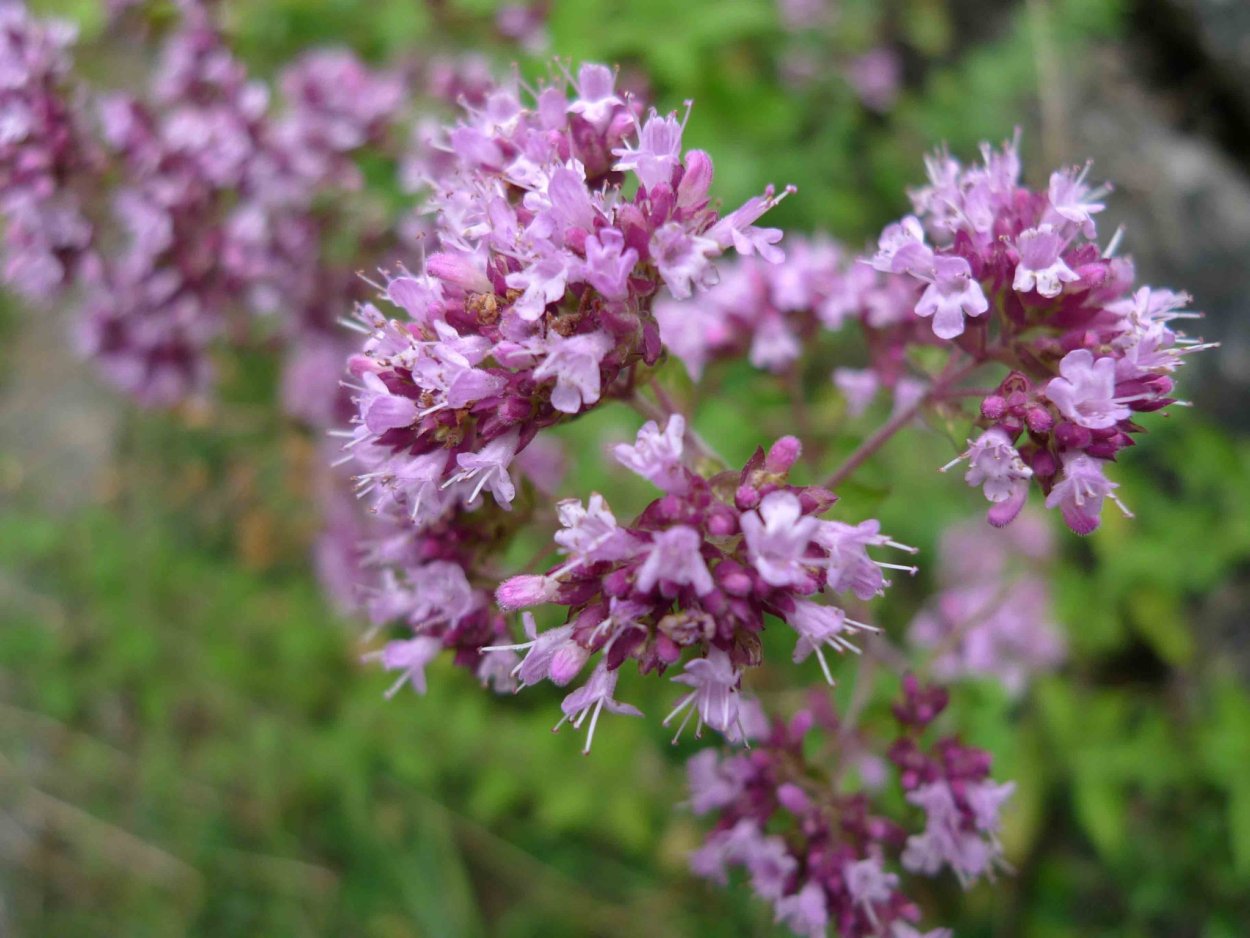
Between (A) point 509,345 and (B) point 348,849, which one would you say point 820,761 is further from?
(B) point 348,849

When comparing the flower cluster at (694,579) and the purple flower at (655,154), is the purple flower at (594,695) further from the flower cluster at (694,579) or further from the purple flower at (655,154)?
the purple flower at (655,154)

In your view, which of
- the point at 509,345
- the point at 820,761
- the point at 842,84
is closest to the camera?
the point at 509,345

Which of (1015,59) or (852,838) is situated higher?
(1015,59)

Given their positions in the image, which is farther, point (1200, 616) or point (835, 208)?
point (835, 208)

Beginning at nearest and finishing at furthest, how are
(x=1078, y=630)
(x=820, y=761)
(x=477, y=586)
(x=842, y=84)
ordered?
(x=477, y=586), (x=820, y=761), (x=1078, y=630), (x=842, y=84)

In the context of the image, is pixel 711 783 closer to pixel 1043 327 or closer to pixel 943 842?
pixel 943 842

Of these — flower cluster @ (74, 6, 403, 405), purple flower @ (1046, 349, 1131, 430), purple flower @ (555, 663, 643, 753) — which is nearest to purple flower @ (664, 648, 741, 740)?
purple flower @ (555, 663, 643, 753)

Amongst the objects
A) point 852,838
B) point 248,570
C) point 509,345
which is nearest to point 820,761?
point 852,838
